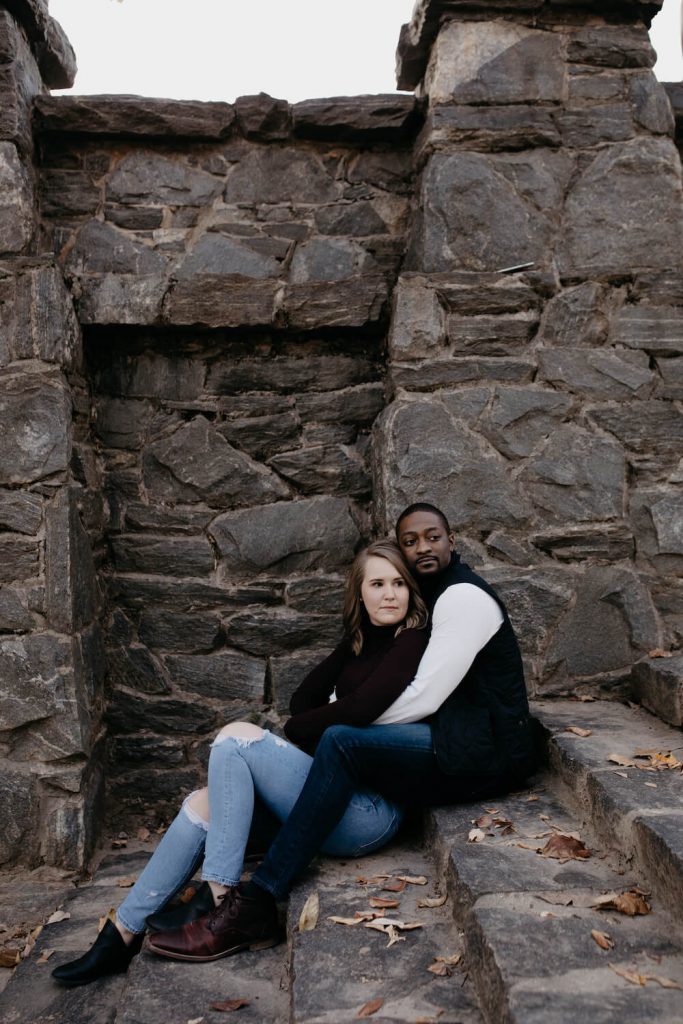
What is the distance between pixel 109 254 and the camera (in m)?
4.25

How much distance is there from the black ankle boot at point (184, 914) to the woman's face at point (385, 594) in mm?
1108

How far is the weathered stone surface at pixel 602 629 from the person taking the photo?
3922 mm

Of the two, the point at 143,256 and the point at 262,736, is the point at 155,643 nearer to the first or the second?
the point at 262,736

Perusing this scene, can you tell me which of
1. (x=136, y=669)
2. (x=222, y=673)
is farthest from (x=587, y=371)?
(x=136, y=669)

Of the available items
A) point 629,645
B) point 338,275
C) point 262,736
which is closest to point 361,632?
point 262,736

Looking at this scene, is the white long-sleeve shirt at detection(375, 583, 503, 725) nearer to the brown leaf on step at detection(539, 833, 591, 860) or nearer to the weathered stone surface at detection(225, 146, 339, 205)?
the brown leaf on step at detection(539, 833, 591, 860)

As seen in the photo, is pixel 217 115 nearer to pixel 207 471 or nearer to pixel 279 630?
pixel 207 471

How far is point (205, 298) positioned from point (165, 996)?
2.96 meters

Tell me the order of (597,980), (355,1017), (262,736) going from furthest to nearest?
(262,736) → (355,1017) → (597,980)

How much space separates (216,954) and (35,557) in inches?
75.7

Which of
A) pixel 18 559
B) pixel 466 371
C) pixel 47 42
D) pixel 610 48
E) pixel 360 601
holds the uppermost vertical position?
pixel 47 42

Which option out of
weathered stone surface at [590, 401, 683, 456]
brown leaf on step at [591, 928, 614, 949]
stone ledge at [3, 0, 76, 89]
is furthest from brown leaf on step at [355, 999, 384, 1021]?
stone ledge at [3, 0, 76, 89]

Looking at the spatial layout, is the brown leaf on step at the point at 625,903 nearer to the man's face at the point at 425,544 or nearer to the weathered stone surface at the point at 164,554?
the man's face at the point at 425,544

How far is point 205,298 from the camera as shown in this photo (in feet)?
13.7
